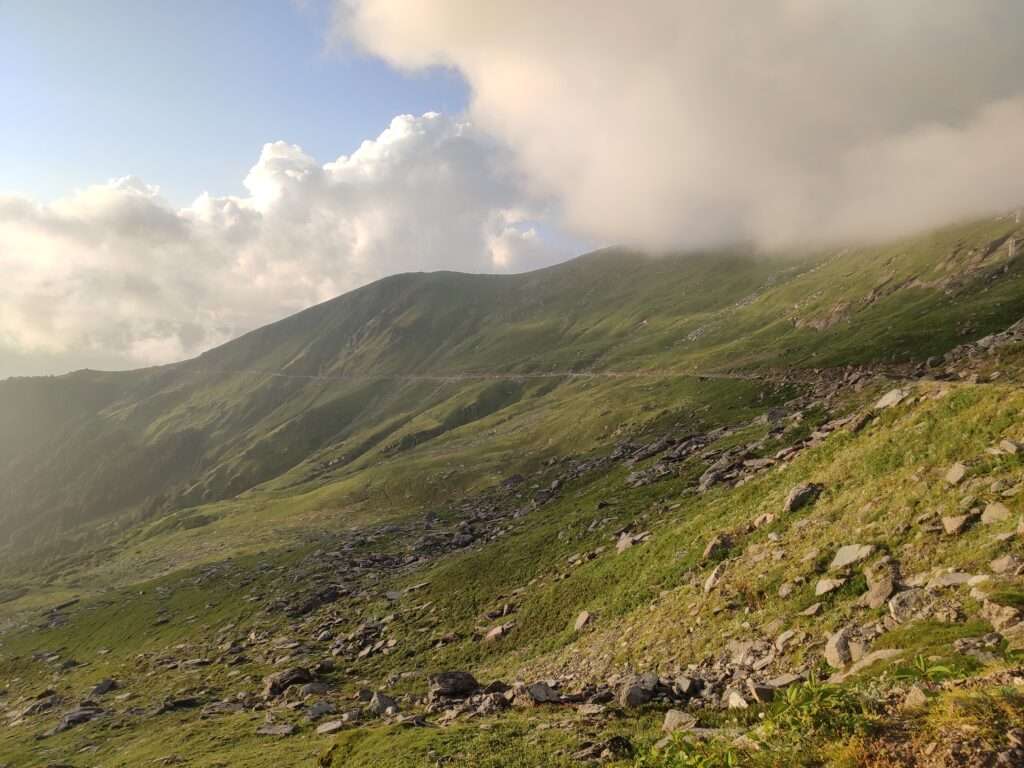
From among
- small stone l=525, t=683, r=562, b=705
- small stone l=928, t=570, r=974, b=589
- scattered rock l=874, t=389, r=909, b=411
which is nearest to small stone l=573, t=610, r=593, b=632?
small stone l=525, t=683, r=562, b=705

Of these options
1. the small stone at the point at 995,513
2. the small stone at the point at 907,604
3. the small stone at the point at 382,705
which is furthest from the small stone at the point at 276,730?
the small stone at the point at 995,513

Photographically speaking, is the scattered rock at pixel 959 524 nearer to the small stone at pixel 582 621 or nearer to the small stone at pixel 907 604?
the small stone at pixel 907 604

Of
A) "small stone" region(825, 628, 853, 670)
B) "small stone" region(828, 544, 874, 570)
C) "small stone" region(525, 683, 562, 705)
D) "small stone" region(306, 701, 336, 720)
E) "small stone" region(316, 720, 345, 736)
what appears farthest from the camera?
"small stone" region(306, 701, 336, 720)

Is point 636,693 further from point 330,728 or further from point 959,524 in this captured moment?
point 330,728

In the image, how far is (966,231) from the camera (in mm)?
172125

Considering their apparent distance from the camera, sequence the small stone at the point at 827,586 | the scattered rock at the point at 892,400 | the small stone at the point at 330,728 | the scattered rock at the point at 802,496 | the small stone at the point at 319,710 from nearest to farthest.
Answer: the small stone at the point at 827,586 → the small stone at the point at 330,728 → the scattered rock at the point at 802,496 → the small stone at the point at 319,710 → the scattered rock at the point at 892,400

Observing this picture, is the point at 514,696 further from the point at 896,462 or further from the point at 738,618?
the point at 896,462

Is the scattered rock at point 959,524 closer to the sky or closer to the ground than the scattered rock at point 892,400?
closer to the ground

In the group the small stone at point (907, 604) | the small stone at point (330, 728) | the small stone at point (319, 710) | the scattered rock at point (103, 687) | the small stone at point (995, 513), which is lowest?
the scattered rock at point (103, 687)

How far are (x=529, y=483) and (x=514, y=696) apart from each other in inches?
2621

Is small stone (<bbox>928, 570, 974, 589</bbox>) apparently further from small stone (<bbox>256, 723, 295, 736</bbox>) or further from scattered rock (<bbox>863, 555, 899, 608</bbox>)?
small stone (<bbox>256, 723, 295, 736</bbox>)

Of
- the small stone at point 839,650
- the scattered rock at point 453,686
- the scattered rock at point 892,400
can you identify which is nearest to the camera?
the small stone at point 839,650

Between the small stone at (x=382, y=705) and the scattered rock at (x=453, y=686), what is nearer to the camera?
the scattered rock at (x=453, y=686)

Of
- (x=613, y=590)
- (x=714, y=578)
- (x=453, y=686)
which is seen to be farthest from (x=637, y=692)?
(x=613, y=590)
